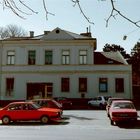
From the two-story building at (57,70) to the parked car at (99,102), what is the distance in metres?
3.41

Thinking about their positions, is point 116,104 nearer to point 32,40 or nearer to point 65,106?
point 65,106

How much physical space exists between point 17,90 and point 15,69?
2663 millimetres

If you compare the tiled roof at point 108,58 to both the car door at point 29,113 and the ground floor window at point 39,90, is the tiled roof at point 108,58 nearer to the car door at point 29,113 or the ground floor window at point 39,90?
the ground floor window at point 39,90

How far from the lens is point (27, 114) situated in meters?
26.3

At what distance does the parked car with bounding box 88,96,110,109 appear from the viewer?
4250 centimetres

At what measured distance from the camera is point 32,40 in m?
48.3

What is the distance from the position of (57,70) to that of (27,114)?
22.0 m

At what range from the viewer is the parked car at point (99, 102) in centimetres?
4250

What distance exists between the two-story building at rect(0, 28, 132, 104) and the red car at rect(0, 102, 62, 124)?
Result: 67.6 ft

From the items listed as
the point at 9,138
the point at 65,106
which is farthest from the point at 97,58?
the point at 9,138

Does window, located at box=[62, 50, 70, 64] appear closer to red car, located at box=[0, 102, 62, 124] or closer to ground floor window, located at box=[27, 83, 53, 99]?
ground floor window, located at box=[27, 83, 53, 99]

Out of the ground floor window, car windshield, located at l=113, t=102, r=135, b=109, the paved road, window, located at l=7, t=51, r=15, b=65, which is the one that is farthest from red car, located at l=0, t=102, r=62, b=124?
window, located at l=7, t=51, r=15, b=65

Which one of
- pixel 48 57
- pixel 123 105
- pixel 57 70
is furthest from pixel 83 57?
pixel 123 105

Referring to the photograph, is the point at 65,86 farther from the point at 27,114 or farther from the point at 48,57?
the point at 27,114
